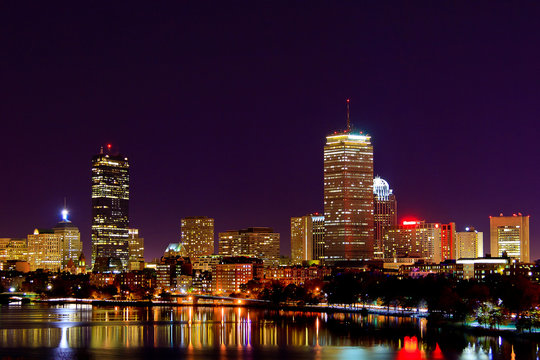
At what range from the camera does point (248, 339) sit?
9981 cm

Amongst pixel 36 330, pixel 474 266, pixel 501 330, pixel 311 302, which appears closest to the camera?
pixel 501 330

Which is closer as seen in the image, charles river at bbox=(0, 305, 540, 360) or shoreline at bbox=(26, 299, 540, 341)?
charles river at bbox=(0, 305, 540, 360)

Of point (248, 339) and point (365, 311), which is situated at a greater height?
point (248, 339)

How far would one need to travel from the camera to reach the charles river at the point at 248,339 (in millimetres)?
85562

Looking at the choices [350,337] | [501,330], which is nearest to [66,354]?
[350,337]

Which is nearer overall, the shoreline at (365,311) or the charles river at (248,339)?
the charles river at (248,339)

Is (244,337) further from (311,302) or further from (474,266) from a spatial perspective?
(474,266)

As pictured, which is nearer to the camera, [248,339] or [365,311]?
[248,339]

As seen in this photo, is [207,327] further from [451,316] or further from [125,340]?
[451,316]

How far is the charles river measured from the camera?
85.6m

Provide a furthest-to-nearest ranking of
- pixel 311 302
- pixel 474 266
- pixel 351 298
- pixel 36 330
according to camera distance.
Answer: pixel 474 266 → pixel 311 302 → pixel 351 298 → pixel 36 330

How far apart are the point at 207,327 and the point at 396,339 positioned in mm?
29243

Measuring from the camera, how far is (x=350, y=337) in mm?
101000

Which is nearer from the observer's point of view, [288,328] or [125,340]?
[125,340]
